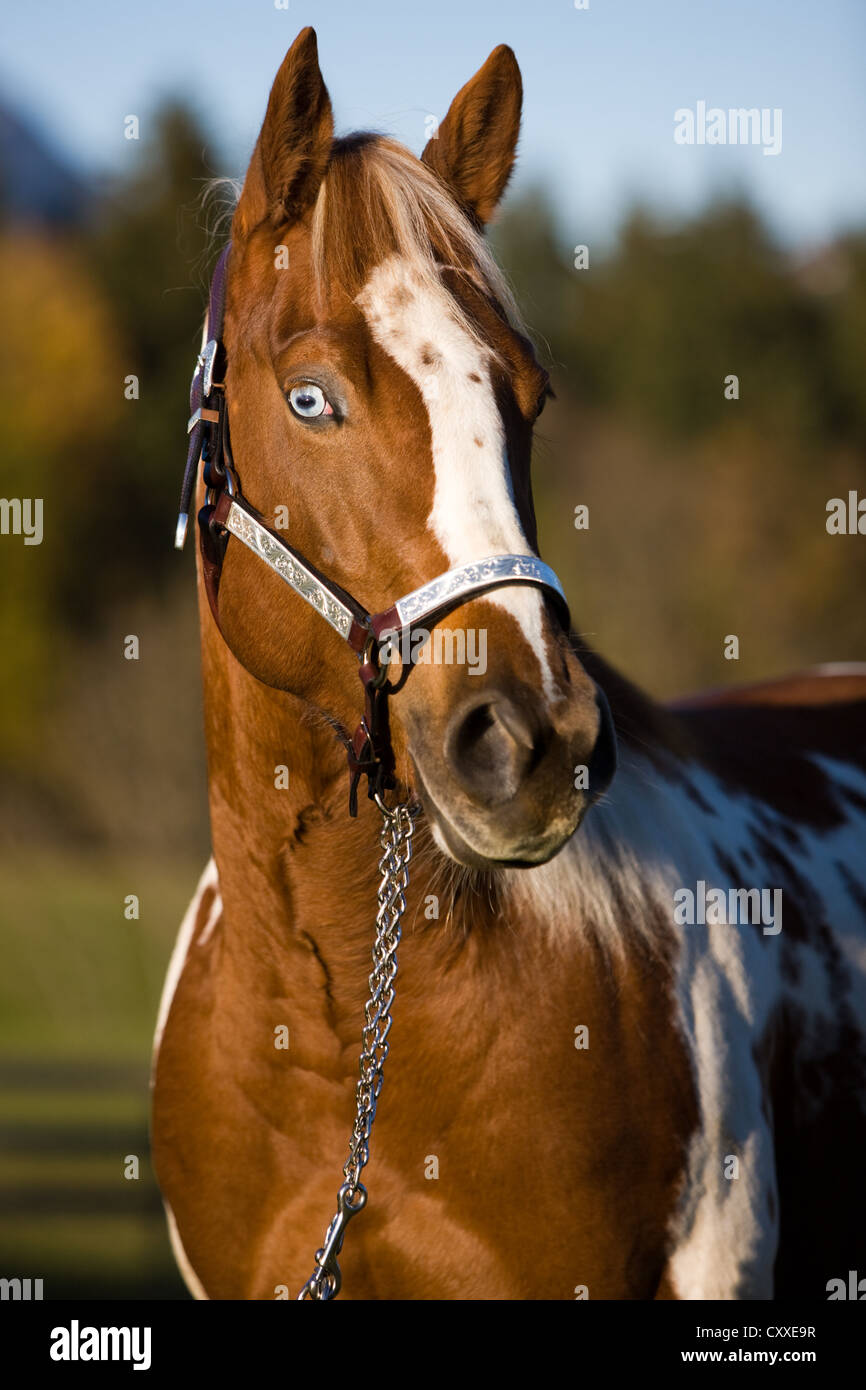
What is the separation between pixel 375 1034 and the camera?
101 inches

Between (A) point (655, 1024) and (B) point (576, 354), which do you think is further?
(B) point (576, 354)

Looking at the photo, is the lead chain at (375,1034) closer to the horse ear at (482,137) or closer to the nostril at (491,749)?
the nostril at (491,749)

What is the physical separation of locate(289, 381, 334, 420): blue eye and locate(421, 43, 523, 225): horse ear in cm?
67

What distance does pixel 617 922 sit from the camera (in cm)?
280

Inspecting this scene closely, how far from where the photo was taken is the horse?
231 cm

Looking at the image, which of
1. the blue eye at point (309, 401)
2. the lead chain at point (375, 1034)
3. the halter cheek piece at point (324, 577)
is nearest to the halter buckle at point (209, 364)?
the halter cheek piece at point (324, 577)

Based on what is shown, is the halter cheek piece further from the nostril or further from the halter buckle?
the nostril

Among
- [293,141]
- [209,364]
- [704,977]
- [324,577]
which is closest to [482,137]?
[293,141]

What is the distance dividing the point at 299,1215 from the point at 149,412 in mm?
26569

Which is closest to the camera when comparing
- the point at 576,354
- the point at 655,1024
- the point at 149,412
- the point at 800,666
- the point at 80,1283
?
the point at 655,1024

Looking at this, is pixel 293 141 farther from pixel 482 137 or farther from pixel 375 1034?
pixel 375 1034

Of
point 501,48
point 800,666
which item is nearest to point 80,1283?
point 501,48

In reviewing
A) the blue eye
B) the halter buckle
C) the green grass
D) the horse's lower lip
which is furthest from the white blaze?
the green grass
